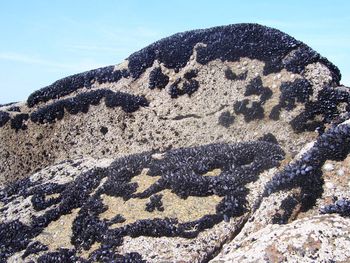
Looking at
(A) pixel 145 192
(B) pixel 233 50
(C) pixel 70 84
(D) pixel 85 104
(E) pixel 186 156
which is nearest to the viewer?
(A) pixel 145 192

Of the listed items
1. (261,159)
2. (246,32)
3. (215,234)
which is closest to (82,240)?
(215,234)

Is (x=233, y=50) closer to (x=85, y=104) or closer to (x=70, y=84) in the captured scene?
(x=85, y=104)

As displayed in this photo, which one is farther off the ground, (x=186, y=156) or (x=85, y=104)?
(x=85, y=104)

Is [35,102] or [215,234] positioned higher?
[35,102]

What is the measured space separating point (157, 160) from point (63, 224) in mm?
4666

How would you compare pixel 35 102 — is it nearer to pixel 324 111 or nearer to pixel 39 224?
pixel 39 224

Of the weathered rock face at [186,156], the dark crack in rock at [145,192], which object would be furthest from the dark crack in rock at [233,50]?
the dark crack in rock at [145,192]

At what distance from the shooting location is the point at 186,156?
739 inches

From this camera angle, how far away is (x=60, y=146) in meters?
29.2

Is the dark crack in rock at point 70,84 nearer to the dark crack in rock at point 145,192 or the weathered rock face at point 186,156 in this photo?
the weathered rock face at point 186,156

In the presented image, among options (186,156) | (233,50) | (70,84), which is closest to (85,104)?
(70,84)

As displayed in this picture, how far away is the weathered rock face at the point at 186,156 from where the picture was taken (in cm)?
1208

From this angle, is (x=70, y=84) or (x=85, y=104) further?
(x=70, y=84)

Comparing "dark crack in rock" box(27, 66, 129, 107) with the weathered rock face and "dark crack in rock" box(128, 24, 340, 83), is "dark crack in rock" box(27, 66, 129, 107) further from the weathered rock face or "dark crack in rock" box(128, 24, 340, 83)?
"dark crack in rock" box(128, 24, 340, 83)
